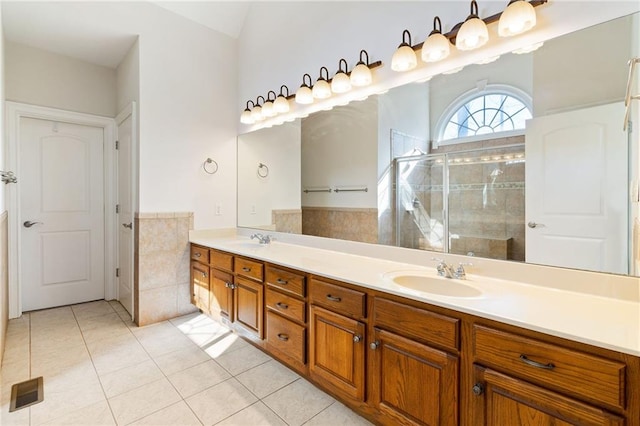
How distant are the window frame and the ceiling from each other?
2.53 meters

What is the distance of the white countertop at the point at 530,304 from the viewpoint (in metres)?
1.00

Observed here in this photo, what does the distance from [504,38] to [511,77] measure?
7.6 inches

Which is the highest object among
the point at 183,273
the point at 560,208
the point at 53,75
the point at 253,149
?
the point at 53,75

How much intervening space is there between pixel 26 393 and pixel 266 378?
145 cm

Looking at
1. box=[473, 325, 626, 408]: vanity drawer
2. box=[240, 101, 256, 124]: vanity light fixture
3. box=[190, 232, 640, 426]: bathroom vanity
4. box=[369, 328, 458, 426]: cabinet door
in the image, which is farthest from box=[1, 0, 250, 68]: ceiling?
box=[473, 325, 626, 408]: vanity drawer

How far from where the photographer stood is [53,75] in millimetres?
3328

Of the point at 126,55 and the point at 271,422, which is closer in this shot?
the point at 271,422

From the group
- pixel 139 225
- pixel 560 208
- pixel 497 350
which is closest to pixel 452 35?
pixel 560 208

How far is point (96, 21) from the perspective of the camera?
2.80 meters

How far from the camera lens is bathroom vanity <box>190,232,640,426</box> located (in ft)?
3.25

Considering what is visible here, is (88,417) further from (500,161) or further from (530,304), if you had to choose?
(500,161)

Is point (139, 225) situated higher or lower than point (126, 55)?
lower

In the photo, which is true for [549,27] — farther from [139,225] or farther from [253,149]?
[139,225]

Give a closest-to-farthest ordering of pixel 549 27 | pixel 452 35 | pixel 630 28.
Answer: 1. pixel 630 28
2. pixel 549 27
3. pixel 452 35
